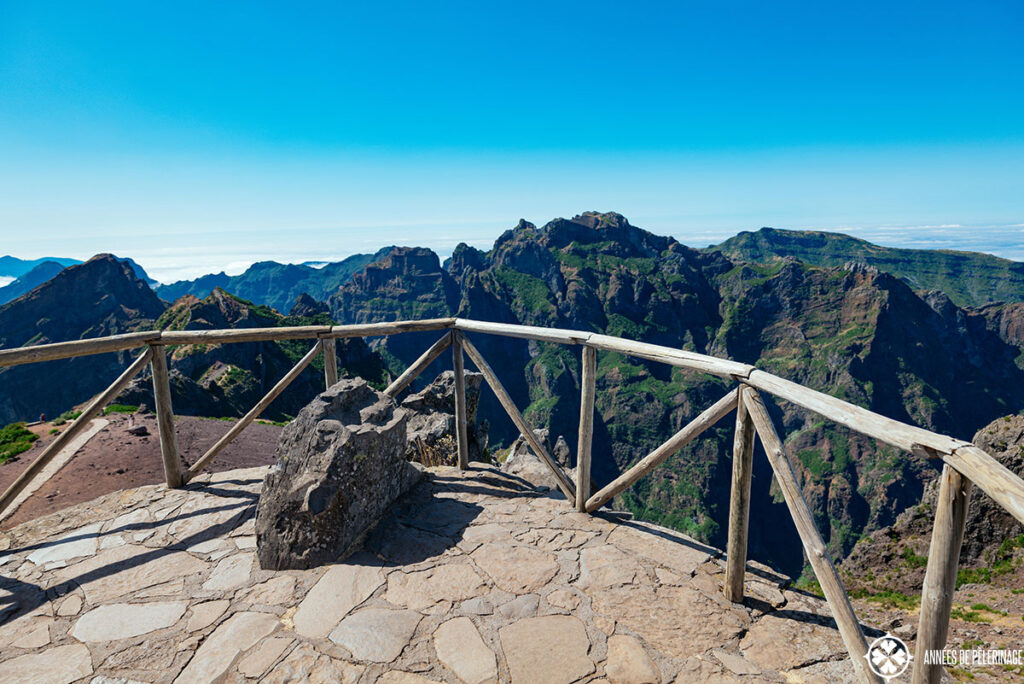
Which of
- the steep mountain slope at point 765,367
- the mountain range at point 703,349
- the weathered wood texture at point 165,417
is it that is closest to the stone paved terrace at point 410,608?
the weathered wood texture at point 165,417

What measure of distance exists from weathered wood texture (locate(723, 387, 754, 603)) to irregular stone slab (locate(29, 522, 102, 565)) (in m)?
6.48

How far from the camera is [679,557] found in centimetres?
482

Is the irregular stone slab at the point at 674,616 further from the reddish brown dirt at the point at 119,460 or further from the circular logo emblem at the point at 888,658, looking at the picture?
the reddish brown dirt at the point at 119,460

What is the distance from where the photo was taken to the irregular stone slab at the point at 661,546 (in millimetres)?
4727

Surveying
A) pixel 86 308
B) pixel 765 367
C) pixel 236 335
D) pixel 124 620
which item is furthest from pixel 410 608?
pixel 765 367

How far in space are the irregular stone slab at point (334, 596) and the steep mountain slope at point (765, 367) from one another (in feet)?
383

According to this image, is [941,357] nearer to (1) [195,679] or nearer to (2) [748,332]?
(2) [748,332]

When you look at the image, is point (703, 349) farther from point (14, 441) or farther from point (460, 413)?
point (14, 441)

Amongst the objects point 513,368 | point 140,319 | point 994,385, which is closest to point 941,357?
point 994,385

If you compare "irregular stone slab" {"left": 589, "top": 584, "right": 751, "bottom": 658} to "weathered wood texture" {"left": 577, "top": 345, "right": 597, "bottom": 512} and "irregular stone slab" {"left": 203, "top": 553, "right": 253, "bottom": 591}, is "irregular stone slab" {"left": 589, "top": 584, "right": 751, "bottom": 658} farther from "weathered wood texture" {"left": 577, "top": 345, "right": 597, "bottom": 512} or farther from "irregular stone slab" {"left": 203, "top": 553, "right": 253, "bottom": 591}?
"irregular stone slab" {"left": 203, "top": 553, "right": 253, "bottom": 591}

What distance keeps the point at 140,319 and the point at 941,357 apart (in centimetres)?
24034

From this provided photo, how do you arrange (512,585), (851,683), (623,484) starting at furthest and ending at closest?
(623,484) < (512,585) < (851,683)

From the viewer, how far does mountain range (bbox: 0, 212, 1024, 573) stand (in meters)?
107

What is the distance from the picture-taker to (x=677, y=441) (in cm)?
458
